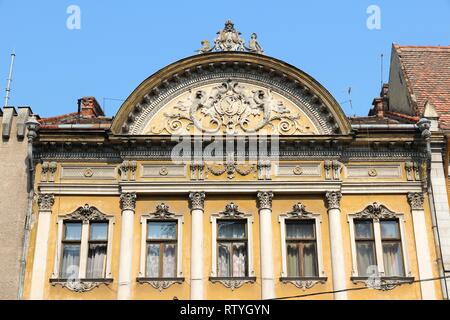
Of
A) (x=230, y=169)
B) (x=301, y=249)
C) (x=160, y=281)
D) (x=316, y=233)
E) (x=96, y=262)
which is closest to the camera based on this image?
(x=160, y=281)

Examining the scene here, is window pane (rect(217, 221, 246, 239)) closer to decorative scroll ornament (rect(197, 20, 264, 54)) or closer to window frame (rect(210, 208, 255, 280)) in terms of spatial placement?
window frame (rect(210, 208, 255, 280))

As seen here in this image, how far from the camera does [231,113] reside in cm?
2269

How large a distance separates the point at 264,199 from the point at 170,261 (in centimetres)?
325

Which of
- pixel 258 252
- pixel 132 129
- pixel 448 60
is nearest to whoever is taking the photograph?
pixel 258 252

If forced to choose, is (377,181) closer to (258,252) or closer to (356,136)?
(356,136)

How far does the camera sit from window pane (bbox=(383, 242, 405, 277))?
2084 centimetres

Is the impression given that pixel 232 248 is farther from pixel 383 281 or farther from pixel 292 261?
pixel 383 281

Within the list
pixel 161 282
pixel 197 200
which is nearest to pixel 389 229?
pixel 197 200

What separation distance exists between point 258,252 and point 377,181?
421 centimetres

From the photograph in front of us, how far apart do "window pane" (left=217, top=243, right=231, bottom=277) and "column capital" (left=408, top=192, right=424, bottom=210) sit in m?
5.48

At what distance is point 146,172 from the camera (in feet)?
71.8

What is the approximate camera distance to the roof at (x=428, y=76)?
79.8 ft

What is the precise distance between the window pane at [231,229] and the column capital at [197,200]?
729mm
